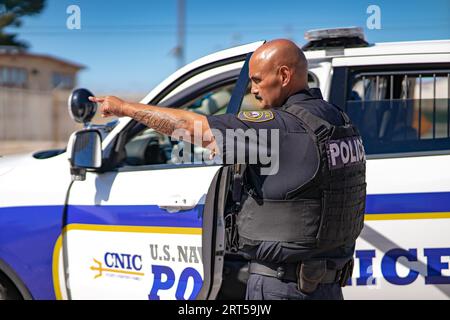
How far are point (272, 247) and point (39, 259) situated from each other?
4.44ft

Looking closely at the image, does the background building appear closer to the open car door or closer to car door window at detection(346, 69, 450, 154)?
the open car door

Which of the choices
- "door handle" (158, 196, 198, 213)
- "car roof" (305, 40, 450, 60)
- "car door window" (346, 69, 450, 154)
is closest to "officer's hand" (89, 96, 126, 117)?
"door handle" (158, 196, 198, 213)

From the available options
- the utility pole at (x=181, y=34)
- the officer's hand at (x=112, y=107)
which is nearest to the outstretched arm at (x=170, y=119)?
the officer's hand at (x=112, y=107)

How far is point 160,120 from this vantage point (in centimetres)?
186

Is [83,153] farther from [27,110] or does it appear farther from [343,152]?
[27,110]

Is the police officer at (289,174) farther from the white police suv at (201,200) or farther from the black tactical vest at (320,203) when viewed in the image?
the white police suv at (201,200)

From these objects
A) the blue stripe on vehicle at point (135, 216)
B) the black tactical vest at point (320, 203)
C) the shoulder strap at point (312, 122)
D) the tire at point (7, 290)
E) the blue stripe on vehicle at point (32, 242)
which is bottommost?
the tire at point (7, 290)

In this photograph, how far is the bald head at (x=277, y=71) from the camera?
1824 mm

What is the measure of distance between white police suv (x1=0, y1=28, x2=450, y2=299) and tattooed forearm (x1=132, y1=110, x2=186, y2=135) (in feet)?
1.62

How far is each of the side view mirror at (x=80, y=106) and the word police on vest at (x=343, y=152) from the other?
1507 millimetres

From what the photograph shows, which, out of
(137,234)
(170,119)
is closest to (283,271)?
(170,119)

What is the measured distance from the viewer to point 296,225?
1819 millimetres
